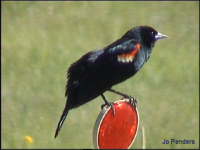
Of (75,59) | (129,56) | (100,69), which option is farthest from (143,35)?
(75,59)

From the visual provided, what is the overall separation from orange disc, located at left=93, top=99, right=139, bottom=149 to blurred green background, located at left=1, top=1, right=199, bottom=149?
3173mm

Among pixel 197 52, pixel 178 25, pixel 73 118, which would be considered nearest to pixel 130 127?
pixel 73 118

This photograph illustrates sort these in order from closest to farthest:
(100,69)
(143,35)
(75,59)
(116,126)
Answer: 1. (116,126)
2. (100,69)
3. (143,35)
4. (75,59)

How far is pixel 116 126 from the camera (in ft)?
11.2

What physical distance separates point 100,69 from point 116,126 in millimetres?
425

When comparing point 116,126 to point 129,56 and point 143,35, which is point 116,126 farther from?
point 143,35

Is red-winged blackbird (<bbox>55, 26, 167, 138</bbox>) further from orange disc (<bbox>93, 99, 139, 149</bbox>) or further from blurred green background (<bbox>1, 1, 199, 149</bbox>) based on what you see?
blurred green background (<bbox>1, 1, 199, 149</bbox>)

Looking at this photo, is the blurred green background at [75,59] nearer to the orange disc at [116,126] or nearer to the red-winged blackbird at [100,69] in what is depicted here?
the red-winged blackbird at [100,69]

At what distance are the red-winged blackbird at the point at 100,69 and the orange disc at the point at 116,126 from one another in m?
0.26

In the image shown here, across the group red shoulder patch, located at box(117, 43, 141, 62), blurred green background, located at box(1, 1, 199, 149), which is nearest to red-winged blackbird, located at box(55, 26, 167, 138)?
red shoulder patch, located at box(117, 43, 141, 62)

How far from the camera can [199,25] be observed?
950cm

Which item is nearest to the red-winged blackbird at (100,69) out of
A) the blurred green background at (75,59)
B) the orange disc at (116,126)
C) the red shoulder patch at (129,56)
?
the red shoulder patch at (129,56)

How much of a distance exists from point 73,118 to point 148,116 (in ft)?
3.05

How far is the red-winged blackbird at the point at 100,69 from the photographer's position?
11.9 ft
